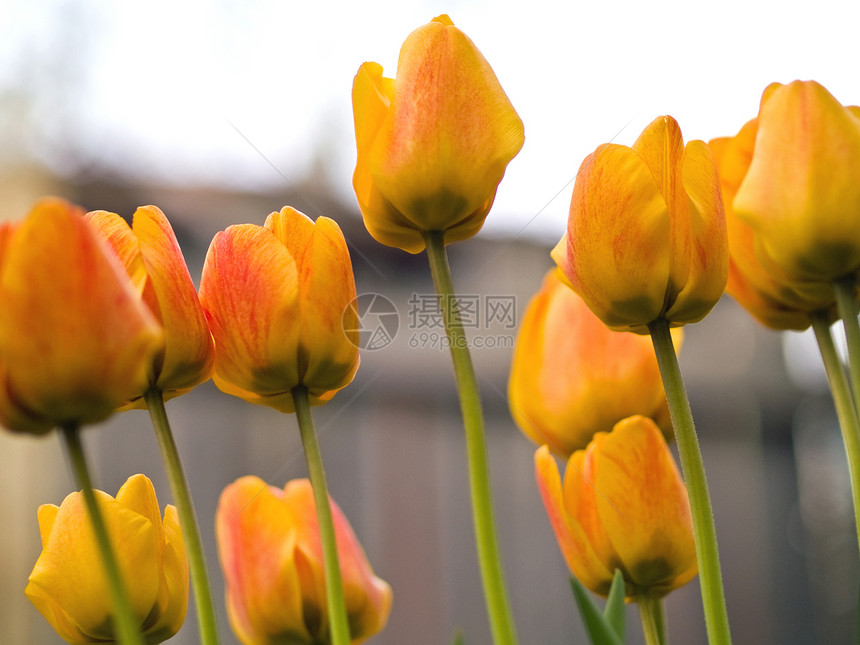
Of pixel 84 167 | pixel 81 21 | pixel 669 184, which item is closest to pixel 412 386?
pixel 81 21

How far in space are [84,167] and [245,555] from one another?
329mm

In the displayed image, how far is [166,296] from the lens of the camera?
9.5 inches

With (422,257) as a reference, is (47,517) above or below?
below

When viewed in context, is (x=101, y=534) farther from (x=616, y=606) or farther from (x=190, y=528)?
(x=616, y=606)

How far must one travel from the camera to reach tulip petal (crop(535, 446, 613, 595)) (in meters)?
0.30

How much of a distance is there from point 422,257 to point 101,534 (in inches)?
10.3

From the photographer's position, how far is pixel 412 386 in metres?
1.55

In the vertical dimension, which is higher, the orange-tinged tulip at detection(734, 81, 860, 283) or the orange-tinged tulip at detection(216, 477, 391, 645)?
the orange-tinged tulip at detection(734, 81, 860, 283)

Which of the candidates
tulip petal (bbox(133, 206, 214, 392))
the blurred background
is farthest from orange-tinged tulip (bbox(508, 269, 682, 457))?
tulip petal (bbox(133, 206, 214, 392))

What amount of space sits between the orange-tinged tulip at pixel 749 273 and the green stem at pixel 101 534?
20 centimetres

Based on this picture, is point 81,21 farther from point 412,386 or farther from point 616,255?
point 412,386

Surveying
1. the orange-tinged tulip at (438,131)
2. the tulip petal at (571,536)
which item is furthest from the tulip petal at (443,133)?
the tulip petal at (571,536)

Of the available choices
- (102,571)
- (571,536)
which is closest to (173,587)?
(102,571)

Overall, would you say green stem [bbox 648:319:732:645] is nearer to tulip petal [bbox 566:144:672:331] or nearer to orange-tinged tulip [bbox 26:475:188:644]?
tulip petal [bbox 566:144:672:331]
